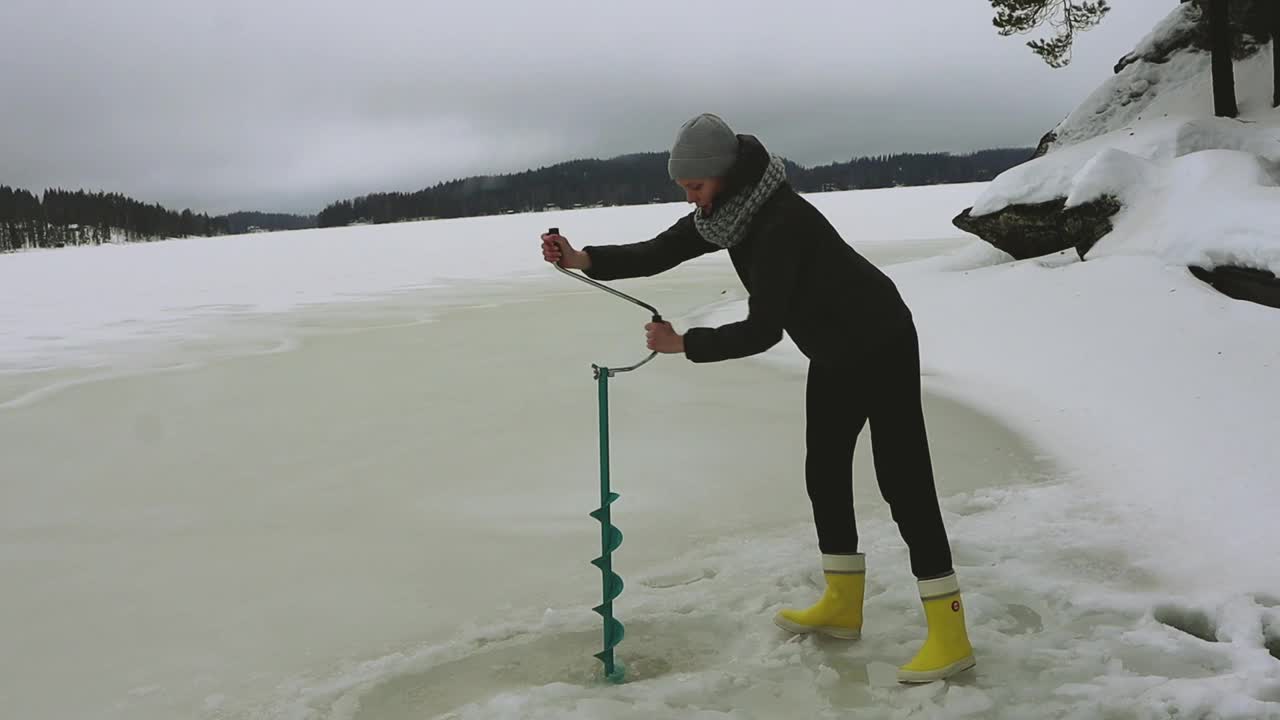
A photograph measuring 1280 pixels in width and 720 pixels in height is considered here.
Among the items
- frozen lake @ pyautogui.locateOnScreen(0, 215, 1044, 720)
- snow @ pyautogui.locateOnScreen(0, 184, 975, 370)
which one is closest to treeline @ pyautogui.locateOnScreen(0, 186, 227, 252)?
snow @ pyautogui.locateOnScreen(0, 184, 975, 370)

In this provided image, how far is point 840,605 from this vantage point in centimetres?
260

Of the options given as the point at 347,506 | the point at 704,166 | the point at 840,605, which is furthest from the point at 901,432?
the point at 347,506

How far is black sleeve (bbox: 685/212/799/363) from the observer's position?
2.19 meters

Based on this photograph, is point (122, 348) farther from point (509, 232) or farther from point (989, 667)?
point (509, 232)

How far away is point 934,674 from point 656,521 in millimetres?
1586

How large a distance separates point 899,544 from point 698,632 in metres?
1.00

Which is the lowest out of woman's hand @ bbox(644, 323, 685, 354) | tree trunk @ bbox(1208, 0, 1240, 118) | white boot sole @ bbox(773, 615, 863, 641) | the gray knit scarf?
white boot sole @ bbox(773, 615, 863, 641)

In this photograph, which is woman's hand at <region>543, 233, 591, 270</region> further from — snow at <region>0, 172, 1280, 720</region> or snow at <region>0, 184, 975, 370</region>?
snow at <region>0, 184, 975, 370</region>

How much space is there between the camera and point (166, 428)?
5.57 meters

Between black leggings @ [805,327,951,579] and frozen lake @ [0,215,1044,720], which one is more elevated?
black leggings @ [805,327,951,579]

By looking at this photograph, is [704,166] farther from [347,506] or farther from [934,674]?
[347,506]

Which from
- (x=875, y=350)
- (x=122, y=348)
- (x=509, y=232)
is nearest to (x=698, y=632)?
(x=875, y=350)

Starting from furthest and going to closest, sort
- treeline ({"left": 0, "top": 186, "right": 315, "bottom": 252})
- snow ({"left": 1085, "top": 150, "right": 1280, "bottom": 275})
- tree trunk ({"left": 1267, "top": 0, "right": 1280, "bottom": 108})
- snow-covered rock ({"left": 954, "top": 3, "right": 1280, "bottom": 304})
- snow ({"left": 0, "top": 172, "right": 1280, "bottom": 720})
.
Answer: treeline ({"left": 0, "top": 186, "right": 315, "bottom": 252})
tree trunk ({"left": 1267, "top": 0, "right": 1280, "bottom": 108})
snow-covered rock ({"left": 954, "top": 3, "right": 1280, "bottom": 304})
snow ({"left": 1085, "top": 150, "right": 1280, "bottom": 275})
snow ({"left": 0, "top": 172, "right": 1280, "bottom": 720})

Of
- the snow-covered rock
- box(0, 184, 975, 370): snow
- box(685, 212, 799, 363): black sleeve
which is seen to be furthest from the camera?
box(0, 184, 975, 370): snow
